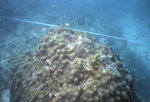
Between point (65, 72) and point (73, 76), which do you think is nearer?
point (73, 76)

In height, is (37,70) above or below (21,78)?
above

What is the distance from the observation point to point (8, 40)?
6137 mm

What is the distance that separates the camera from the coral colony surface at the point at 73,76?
2.23m

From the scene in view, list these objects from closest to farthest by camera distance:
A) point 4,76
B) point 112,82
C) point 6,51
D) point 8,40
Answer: point 112,82 < point 4,76 < point 6,51 < point 8,40

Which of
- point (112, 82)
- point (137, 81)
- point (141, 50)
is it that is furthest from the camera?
point (141, 50)

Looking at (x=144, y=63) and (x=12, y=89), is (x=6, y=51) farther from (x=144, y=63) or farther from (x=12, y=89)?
(x=144, y=63)

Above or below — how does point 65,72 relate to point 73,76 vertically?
below

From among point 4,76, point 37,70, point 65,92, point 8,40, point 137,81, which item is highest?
point 65,92

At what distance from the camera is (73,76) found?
250cm

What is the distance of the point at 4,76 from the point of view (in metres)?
4.37

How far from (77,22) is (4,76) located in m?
8.16

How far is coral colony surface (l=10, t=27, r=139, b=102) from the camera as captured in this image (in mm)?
2230

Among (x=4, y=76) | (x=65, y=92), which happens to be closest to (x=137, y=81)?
(x=65, y=92)

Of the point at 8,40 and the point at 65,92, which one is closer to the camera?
the point at 65,92
